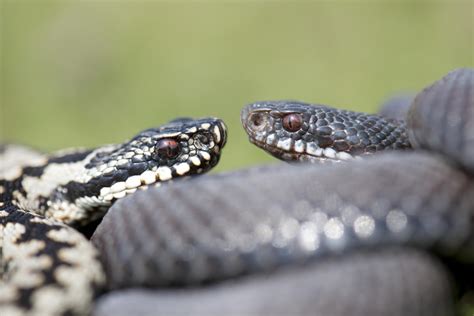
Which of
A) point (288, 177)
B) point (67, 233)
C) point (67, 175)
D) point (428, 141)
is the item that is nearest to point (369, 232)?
point (288, 177)

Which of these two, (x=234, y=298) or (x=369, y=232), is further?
(x=369, y=232)

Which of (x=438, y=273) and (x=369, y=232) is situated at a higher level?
(x=369, y=232)

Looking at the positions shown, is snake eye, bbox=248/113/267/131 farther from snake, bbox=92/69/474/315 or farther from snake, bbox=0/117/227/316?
snake, bbox=92/69/474/315

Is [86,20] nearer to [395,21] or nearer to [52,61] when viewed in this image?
[52,61]

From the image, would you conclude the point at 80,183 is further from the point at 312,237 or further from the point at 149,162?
the point at 312,237

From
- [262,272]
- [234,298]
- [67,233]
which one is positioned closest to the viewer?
[234,298]

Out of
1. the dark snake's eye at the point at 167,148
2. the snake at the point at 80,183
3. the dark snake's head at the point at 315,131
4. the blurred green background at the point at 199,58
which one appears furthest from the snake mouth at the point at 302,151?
the blurred green background at the point at 199,58

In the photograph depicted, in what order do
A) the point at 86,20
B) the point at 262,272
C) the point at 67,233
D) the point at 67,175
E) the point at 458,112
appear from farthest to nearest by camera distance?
the point at 86,20 → the point at 67,175 → the point at 67,233 → the point at 458,112 → the point at 262,272
